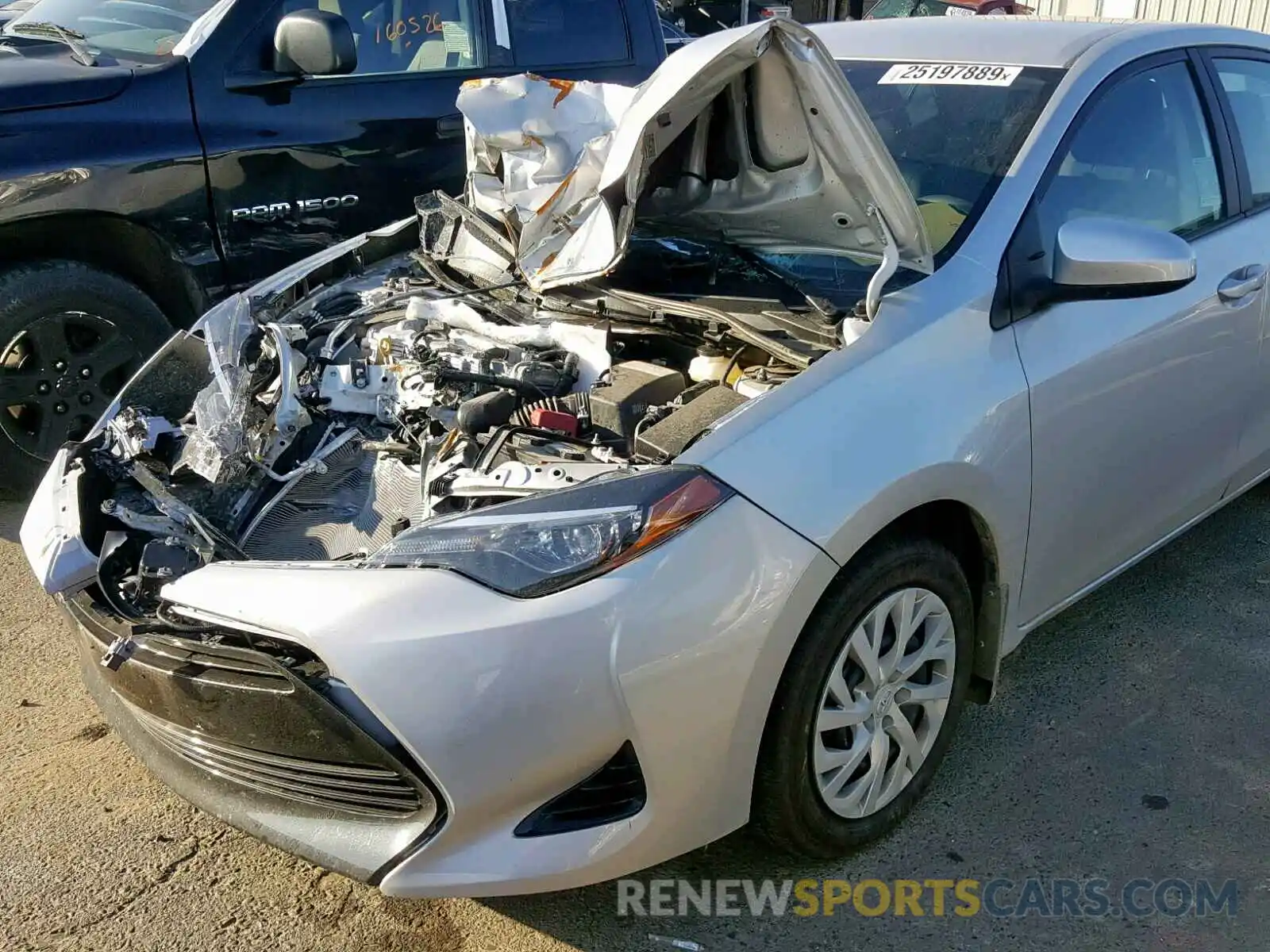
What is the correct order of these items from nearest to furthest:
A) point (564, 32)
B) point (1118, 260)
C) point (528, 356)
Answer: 1. point (1118, 260)
2. point (528, 356)
3. point (564, 32)

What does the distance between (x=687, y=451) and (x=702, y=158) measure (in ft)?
4.02

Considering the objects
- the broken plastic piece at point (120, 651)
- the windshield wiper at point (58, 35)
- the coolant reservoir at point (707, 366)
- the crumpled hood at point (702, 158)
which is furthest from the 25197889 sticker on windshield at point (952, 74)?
the windshield wiper at point (58, 35)

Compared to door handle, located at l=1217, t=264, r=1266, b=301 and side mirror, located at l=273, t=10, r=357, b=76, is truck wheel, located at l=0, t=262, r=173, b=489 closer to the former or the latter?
side mirror, located at l=273, t=10, r=357, b=76

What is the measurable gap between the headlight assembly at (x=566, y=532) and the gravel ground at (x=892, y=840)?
858 millimetres

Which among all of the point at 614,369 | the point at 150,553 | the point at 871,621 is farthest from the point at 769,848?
the point at 150,553

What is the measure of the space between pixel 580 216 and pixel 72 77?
7.82 feet

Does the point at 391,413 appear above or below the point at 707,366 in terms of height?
below

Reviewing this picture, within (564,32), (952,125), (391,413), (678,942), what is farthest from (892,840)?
(564,32)

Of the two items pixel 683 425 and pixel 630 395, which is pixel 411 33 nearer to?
pixel 630 395

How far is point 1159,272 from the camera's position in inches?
104

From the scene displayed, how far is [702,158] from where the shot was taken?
10.3 ft

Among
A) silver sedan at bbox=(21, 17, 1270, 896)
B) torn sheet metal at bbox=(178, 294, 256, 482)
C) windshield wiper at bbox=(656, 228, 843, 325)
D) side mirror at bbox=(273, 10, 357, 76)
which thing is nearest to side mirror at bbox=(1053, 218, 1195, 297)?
silver sedan at bbox=(21, 17, 1270, 896)

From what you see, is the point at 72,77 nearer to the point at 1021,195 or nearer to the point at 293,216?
the point at 293,216

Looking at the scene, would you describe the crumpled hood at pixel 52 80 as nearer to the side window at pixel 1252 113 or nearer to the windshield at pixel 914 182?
the windshield at pixel 914 182
